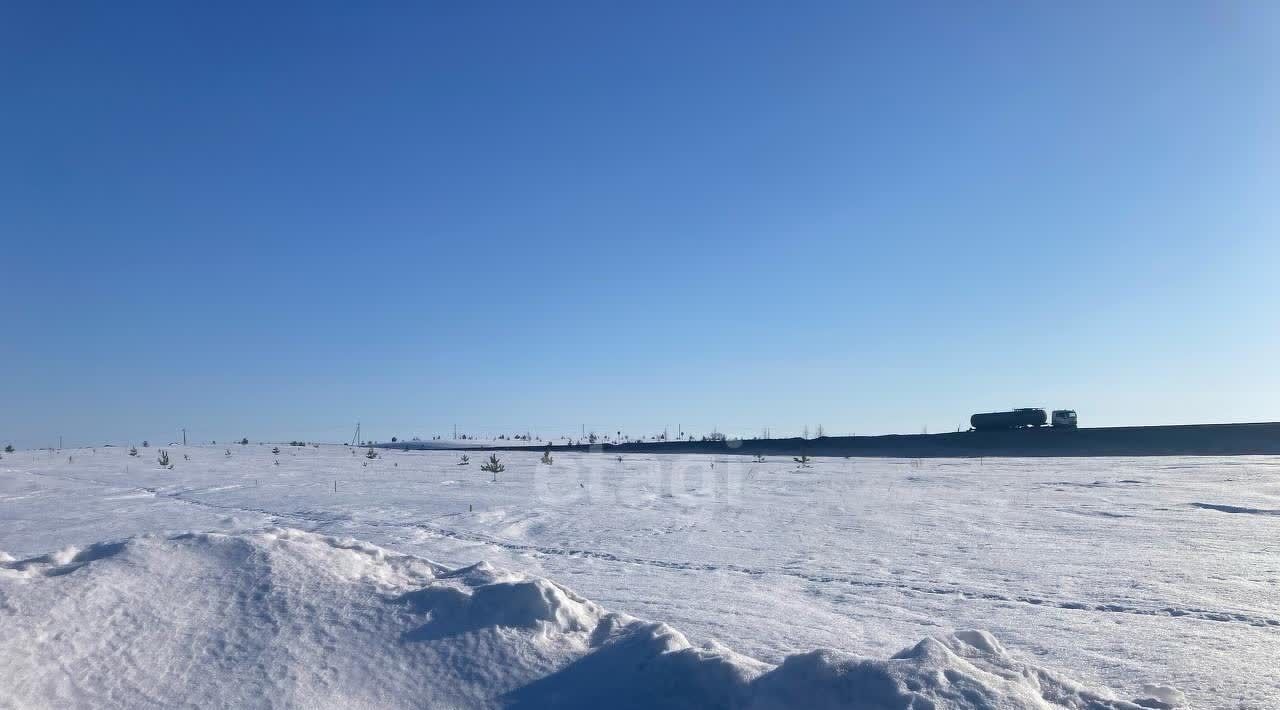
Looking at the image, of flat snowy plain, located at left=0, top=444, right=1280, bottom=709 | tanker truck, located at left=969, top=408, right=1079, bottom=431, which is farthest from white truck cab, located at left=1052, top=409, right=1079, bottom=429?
flat snowy plain, located at left=0, top=444, right=1280, bottom=709

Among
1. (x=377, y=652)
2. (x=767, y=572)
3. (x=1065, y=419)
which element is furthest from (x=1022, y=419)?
(x=377, y=652)

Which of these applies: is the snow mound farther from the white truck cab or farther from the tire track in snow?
the white truck cab

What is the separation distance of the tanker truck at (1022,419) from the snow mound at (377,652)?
116ft

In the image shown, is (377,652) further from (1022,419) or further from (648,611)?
(1022,419)

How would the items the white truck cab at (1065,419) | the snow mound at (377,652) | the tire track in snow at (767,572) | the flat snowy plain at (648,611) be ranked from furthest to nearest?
the white truck cab at (1065,419) → the tire track in snow at (767,572) → the flat snowy plain at (648,611) → the snow mound at (377,652)

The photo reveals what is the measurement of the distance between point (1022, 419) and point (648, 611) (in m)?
35.0

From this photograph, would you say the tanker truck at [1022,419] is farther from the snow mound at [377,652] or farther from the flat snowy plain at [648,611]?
the snow mound at [377,652]

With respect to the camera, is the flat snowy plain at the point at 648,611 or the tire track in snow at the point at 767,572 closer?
the flat snowy plain at the point at 648,611

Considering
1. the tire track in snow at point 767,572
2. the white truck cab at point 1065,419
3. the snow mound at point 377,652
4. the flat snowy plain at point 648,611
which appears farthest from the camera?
the white truck cab at point 1065,419

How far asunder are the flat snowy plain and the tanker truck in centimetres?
2887

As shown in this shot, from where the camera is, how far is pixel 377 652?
297 centimetres

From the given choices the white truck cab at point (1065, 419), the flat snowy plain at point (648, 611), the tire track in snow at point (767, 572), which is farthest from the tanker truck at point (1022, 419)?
the tire track in snow at point (767, 572)

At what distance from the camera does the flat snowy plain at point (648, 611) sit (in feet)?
8.68

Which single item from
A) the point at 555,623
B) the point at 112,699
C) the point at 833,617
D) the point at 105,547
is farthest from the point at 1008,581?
the point at 105,547
